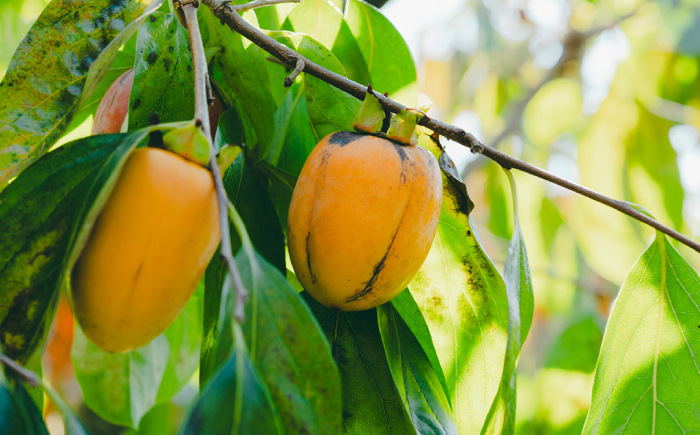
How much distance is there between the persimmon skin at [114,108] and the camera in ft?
1.94

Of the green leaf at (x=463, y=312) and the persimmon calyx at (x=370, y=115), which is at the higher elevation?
the persimmon calyx at (x=370, y=115)

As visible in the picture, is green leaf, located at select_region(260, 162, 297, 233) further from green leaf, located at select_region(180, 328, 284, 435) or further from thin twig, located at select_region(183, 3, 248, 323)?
green leaf, located at select_region(180, 328, 284, 435)

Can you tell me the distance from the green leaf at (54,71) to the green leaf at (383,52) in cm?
38

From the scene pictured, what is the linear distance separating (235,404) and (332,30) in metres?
0.60

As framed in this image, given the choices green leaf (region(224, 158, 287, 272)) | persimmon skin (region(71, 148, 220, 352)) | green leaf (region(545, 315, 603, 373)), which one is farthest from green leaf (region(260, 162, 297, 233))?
green leaf (region(545, 315, 603, 373))

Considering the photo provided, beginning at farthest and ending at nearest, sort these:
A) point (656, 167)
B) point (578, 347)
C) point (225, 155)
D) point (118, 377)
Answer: point (578, 347) → point (656, 167) → point (118, 377) → point (225, 155)

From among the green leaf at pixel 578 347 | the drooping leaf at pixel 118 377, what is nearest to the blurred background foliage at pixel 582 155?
the green leaf at pixel 578 347

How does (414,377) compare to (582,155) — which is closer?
(414,377)

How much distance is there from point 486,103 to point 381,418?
2.31 m

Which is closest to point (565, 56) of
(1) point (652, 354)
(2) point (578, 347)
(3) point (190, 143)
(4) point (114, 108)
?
(2) point (578, 347)

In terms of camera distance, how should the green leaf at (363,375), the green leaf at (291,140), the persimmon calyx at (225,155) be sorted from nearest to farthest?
the persimmon calyx at (225,155) < the green leaf at (363,375) < the green leaf at (291,140)

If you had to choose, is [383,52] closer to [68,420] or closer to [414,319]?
[414,319]

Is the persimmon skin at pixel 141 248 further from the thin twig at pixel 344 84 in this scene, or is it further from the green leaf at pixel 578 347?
the green leaf at pixel 578 347

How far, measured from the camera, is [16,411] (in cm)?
35
